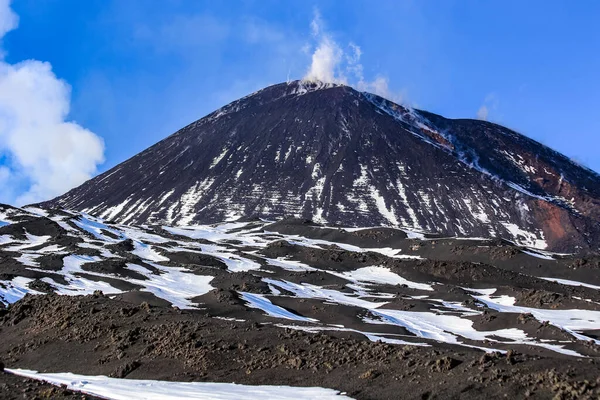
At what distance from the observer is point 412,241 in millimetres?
100875

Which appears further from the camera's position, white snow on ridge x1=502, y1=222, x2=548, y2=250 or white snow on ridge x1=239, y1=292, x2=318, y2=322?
white snow on ridge x1=502, y1=222, x2=548, y2=250

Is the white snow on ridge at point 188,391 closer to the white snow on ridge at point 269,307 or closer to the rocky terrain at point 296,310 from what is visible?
the rocky terrain at point 296,310

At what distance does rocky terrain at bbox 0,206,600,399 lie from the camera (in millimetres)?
22438

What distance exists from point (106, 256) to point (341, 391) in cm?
6233

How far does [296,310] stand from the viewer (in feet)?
168

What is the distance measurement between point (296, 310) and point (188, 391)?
29.1 metres

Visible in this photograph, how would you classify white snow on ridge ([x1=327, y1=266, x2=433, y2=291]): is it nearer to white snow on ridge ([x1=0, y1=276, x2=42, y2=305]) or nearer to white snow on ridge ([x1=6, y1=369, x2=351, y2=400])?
white snow on ridge ([x1=0, y1=276, x2=42, y2=305])

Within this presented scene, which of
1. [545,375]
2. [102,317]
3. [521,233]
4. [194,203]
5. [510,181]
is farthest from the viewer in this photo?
[510,181]

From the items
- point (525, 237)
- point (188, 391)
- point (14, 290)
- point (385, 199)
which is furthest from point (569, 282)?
point (385, 199)

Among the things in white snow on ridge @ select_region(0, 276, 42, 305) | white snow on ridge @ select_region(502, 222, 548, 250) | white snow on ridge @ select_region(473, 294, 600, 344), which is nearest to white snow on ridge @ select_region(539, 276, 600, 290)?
white snow on ridge @ select_region(473, 294, 600, 344)

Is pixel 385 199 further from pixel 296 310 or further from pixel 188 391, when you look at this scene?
pixel 188 391

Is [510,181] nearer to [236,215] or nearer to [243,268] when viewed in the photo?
[236,215]

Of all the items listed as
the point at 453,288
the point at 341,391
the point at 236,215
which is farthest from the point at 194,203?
the point at 341,391

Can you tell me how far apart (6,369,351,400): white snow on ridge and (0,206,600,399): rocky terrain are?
50 centimetres
